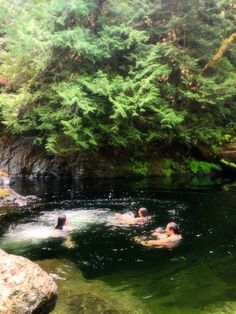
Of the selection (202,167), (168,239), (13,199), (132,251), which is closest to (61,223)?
(132,251)

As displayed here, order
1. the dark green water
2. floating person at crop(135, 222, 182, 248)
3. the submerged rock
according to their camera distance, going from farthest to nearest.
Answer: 1. floating person at crop(135, 222, 182, 248)
2. the dark green water
3. the submerged rock

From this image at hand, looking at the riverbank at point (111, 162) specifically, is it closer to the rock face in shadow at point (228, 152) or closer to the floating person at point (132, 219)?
the rock face in shadow at point (228, 152)

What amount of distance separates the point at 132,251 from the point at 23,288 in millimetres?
4409

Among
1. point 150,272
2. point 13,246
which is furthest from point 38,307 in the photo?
A: point 13,246

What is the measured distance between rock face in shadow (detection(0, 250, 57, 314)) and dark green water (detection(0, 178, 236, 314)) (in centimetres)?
80

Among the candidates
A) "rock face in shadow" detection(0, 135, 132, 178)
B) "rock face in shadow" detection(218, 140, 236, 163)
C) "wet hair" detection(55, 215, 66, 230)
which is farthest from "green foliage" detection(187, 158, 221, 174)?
"wet hair" detection(55, 215, 66, 230)

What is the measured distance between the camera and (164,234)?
9.64m

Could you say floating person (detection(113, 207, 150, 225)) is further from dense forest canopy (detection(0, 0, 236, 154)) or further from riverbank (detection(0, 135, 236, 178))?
riverbank (detection(0, 135, 236, 178))

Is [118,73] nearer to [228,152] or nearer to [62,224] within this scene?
[228,152]

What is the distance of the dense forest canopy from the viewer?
16.8 m

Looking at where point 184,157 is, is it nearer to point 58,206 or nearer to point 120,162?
point 120,162

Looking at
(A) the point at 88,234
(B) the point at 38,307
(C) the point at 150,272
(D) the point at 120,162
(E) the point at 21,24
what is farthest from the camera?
(D) the point at 120,162

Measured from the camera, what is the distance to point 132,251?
29.0ft

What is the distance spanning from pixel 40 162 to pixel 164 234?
39.4 feet
